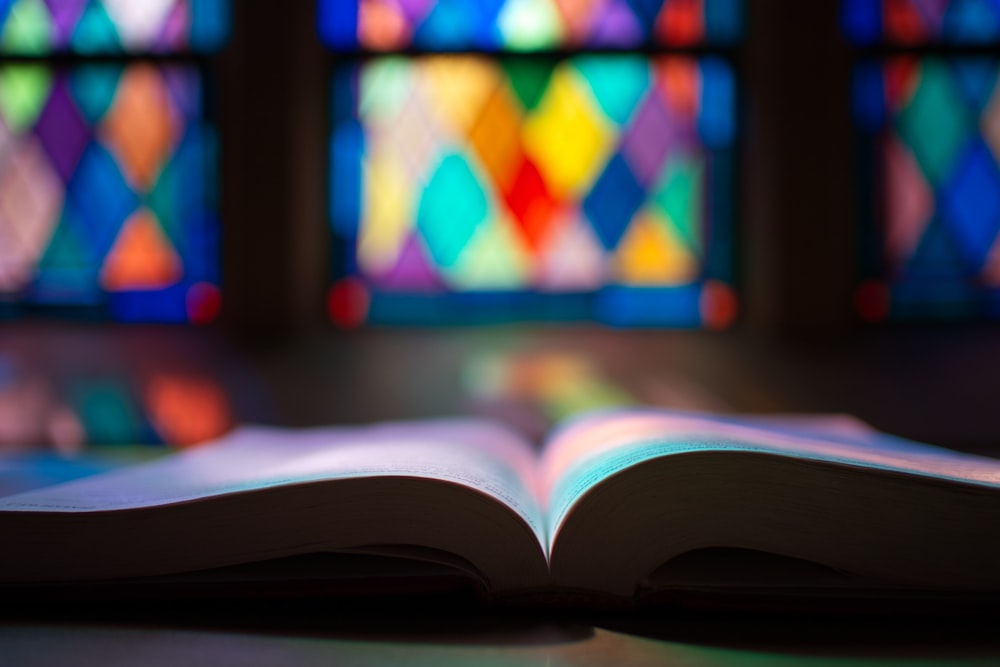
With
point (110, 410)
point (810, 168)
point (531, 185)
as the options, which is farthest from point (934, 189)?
point (110, 410)

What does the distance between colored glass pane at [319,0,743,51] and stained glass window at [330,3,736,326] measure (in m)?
0.03

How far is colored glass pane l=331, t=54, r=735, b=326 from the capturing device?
60.9 inches

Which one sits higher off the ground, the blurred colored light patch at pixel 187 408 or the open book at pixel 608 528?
the blurred colored light patch at pixel 187 408

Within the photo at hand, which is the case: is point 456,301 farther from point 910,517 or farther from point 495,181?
point 910,517

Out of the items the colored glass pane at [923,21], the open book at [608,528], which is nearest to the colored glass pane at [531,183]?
the colored glass pane at [923,21]

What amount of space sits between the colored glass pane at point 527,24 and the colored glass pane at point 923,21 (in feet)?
0.85

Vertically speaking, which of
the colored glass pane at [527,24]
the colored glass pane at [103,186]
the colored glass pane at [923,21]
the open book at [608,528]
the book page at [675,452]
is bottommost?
the open book at [608,528]

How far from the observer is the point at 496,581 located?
55 cm

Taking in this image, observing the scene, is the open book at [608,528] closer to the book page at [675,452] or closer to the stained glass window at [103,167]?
the book page at [675,452]

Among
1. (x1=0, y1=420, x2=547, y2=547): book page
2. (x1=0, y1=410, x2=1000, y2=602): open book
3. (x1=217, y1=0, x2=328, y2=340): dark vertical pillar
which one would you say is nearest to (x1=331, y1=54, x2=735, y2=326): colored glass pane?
(x1=217, y1=0, x2=328, y2=340): dark vertical pillar

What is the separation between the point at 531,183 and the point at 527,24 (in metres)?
0.36

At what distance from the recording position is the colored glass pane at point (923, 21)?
151cm

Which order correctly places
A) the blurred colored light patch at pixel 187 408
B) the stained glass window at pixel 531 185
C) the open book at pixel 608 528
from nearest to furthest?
the open book at pixel 608 528
the blurred colored light patch at pixel 187 408
the stained glass window at pixel 531 185

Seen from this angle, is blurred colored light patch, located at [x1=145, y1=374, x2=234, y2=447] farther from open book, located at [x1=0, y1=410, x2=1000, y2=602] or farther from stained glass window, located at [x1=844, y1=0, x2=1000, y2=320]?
stained glass window, located at [x1=844, y1=0, x2=1000, y2=320]
